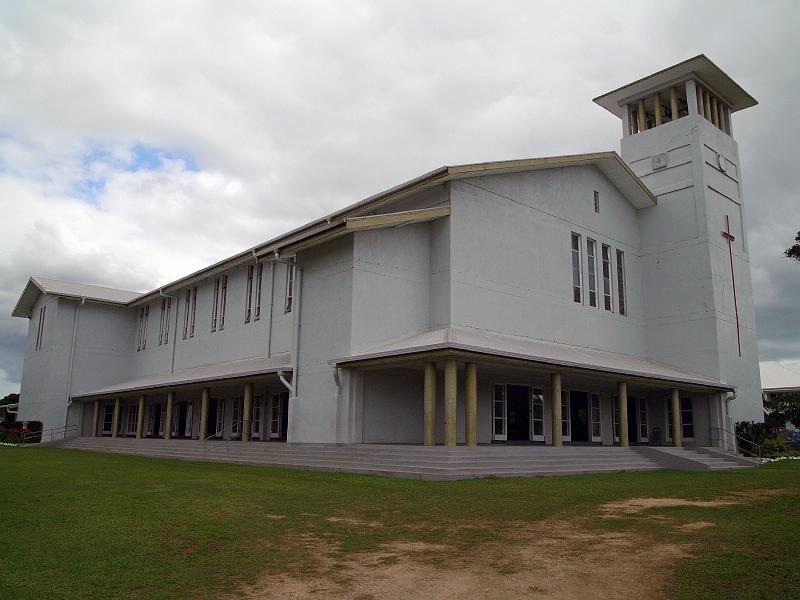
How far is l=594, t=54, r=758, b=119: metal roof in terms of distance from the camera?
26.2m

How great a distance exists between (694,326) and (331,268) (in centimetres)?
1424

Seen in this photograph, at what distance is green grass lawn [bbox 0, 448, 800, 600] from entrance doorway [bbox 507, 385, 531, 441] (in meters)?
6.91

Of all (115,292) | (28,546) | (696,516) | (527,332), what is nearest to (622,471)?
(527,332)

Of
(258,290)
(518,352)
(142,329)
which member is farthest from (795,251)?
(142,329)

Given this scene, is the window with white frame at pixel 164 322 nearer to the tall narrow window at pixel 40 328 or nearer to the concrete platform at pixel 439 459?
the tall narrow window at pixel 40 328

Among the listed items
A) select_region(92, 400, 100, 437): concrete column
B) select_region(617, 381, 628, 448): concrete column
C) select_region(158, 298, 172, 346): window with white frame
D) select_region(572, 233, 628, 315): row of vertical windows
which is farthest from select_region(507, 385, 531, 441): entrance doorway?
select_region(92, 400, 100, 437): concrete column

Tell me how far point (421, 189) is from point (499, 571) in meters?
14.5

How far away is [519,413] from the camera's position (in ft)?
69.5

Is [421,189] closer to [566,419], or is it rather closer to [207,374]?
[566,419]

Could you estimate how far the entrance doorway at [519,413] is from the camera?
20875mm

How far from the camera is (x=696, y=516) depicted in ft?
28.9

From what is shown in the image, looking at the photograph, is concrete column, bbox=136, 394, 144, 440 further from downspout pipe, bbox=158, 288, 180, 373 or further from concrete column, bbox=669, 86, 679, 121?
concrete column, bbox=669, 86, 679, 121

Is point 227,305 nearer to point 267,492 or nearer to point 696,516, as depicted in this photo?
point 267,492

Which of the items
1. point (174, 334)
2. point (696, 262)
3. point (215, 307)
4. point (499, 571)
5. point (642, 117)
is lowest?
point (499, 571)
